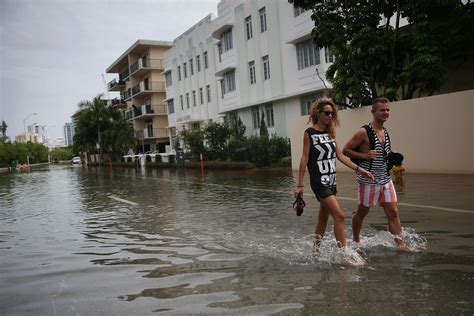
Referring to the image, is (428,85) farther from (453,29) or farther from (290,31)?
(290,31)

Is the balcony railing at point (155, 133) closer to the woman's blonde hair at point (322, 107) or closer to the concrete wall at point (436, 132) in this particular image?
the concrete wall at point (436, 132)

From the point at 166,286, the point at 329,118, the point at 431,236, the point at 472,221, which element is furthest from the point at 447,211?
the point at 166,286

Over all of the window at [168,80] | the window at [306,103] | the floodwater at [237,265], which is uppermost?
the window at [168,80]

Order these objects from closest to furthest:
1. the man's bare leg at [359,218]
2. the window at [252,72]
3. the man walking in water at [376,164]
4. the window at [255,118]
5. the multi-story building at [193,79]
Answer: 1. the man walking in water at [376,164]
2. the man's bare leg at [359,218]
3. the window at [252,72]
4. the window at [255,118]
5. the multi-story building at [193,79]

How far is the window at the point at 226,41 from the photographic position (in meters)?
34.9

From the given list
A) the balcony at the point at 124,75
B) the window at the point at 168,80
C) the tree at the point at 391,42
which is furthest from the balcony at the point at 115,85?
the tree at the point at 391,42

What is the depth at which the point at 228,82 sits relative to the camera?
36.1 meters

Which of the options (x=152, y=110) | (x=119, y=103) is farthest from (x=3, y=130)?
(x=152, y=110)

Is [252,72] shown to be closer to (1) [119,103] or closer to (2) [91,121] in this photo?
(2) [91,121]

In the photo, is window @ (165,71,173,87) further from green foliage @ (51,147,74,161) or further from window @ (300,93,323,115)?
green foliage @ (51,147,74,161)

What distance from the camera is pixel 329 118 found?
5312 mm

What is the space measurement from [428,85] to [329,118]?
12.3 meters

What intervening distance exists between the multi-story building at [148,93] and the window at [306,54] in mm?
31387

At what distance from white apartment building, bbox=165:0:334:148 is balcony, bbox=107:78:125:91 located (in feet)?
93.7
